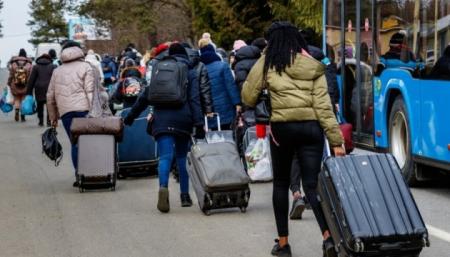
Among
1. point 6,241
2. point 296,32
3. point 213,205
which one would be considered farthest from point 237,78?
point 296,32

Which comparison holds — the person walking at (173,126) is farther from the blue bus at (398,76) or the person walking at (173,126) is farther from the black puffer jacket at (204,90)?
the blue bus at (398,76)

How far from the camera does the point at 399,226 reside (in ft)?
23.7

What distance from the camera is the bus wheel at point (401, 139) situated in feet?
42.3

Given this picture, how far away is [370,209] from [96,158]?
639 centimetres

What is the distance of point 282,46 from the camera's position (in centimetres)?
809

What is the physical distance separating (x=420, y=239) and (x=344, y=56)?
8.71 meters

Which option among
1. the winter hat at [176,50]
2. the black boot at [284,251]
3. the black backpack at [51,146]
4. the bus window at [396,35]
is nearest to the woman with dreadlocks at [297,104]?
the black boot at [284,251]

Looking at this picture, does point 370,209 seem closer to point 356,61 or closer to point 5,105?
point 356,61

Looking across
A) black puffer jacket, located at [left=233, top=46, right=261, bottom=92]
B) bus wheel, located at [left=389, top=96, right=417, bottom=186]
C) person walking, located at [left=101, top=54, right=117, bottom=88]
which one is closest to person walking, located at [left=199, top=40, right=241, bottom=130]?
black puffer jacket, located at [left=233, top=46, right=261, bottom=92]

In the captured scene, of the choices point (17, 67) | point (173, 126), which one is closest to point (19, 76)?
point (17, 67)

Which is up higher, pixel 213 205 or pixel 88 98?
pixel 88 98

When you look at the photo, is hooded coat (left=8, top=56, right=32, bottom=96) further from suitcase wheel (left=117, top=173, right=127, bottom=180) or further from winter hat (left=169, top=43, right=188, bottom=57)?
winter hat (left=169, top=43, right=188, bottom=57)

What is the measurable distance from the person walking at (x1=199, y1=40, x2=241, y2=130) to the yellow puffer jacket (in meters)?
5.89

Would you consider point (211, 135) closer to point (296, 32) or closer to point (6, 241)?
point (6, 241)
